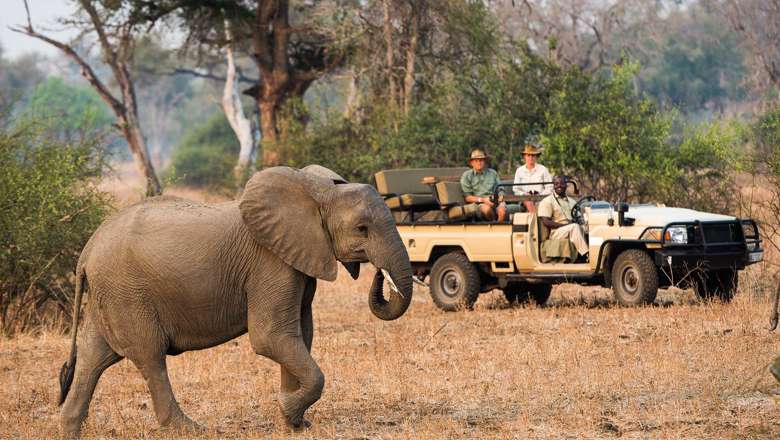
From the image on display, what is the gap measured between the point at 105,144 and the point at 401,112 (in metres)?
8.44

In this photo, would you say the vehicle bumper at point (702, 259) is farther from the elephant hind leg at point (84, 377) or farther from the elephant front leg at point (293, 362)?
the elephant hind leg at point (84, 377)

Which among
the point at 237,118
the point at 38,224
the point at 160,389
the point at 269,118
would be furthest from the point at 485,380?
the point at 237,118

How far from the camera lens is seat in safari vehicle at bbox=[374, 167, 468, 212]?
16750 mm

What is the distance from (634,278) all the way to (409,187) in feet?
11.3

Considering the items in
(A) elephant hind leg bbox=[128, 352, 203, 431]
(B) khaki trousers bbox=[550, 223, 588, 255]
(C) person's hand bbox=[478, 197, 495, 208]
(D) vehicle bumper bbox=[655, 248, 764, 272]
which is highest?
(C) person's hand bbox=[478, 197, 495, 208]

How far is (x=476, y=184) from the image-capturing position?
54.4 feet

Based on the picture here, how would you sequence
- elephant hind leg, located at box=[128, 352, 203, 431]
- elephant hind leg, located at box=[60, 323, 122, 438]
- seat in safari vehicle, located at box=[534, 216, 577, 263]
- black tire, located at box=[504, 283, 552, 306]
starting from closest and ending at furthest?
1. elephant hind leg, located at box=[128, 352, 203, 431]
2. elephant hind leg, located at box=[60, 323, 122, 438]
3. seat in safari vehicle, located at box=[534, 216, 577, 263]
4. black tire, located at box=[504, 283, 552, 306]

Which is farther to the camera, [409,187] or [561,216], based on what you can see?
[409,187]

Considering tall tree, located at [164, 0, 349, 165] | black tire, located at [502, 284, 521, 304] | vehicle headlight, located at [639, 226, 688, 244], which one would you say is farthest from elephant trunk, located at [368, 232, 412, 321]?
tall tree, located at [164, 0, 349, 165]

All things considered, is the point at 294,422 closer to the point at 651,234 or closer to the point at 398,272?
the point at 398,272

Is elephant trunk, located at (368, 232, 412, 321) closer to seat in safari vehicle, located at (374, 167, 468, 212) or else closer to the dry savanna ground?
the dry savanna ground

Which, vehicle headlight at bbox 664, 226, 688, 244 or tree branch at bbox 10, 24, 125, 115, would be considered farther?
tree branch at bbox 10, 24, 125, 115

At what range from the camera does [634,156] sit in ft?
69.8

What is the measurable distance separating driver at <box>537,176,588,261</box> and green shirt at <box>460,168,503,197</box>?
1.11m
